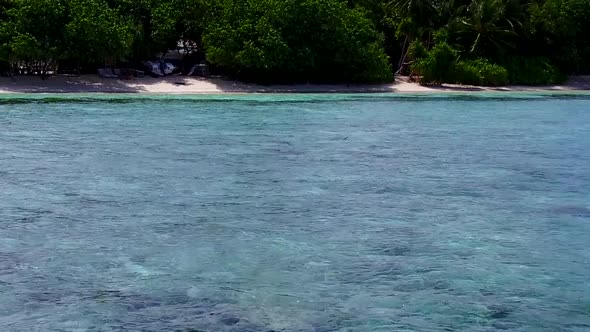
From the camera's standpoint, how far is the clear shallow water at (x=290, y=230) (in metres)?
6.72

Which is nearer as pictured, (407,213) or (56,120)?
(407,213)

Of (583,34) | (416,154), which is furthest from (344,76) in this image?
(416,154)

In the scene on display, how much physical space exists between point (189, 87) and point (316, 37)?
16.6 feet

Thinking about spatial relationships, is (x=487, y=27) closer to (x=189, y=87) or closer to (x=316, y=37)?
(x=316, y=37)

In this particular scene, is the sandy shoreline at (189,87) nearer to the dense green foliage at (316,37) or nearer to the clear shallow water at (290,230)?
the dense green foliage at (316,37)

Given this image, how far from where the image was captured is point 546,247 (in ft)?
28.7

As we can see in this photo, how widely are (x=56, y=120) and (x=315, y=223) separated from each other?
39.0ft

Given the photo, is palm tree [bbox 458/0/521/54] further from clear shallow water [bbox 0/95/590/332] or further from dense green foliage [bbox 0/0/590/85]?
clear shallow water [bbox 0/95/590/332]

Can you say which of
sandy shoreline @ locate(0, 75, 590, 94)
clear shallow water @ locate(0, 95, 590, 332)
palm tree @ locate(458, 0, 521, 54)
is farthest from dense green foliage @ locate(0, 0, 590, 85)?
clear shallow water @ locate(0, 95, 590, 332)

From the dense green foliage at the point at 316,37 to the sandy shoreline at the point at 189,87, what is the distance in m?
0.46

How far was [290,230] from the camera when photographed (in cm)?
930

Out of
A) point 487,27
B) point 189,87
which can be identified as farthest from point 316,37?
point 487,27

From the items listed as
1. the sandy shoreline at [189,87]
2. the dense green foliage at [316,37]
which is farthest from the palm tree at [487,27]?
the sandy shoreline at [189,87]

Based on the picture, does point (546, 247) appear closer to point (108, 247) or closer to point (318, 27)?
point (108, 247)
